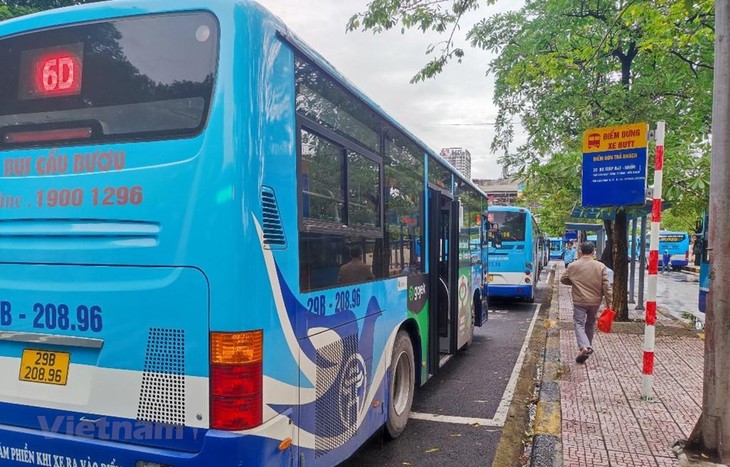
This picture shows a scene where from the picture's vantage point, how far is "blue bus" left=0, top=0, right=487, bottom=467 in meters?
2.56

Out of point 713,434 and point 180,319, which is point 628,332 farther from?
point 180,319

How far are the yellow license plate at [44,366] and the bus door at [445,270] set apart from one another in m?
4.30

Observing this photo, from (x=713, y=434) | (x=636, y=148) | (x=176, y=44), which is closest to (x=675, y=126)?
(x=636, y=148)

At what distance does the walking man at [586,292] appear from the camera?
7.82 metres

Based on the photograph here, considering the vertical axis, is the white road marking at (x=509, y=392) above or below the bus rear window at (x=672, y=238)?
below

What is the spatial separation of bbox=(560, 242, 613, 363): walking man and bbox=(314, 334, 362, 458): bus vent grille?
513 cm

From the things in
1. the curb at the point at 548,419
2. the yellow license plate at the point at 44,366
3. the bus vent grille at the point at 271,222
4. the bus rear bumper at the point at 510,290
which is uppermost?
the bus vent grille at the point at 271,222

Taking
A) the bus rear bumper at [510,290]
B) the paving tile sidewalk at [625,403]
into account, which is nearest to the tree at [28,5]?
the paving tile sidewalk at [625,403]

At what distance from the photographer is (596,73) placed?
9555 mm

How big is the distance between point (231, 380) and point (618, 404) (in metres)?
5.00

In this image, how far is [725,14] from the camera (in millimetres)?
4199

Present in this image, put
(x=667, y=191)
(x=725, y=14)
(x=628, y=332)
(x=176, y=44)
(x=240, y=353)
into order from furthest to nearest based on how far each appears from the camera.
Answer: (x=628, y=332) → (x=667, y=191) → (x=725, y=14) → (x=176, y=44) → (x=240, y=353)

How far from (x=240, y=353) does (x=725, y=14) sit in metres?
4.51

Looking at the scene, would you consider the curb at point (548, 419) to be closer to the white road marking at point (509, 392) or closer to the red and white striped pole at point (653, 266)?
the white road marking at point (509, 392)
